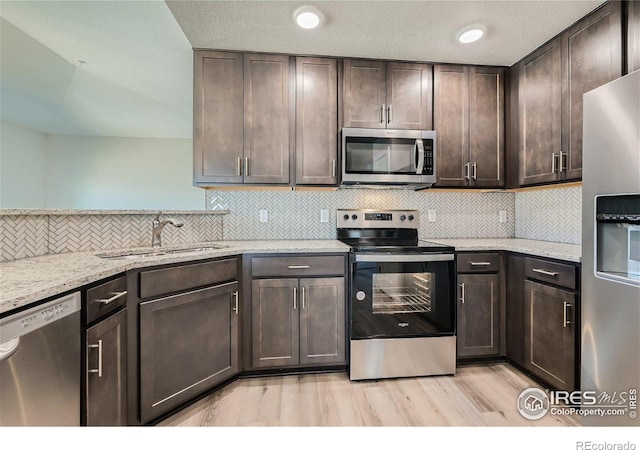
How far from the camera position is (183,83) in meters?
3.21

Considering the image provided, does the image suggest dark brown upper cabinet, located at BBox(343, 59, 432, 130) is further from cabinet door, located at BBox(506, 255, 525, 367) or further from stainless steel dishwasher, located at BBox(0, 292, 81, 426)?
stainless steel dishwasher, located at BBox(0, 292, 81, 426)

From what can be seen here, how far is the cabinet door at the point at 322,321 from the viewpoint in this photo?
1.93 meters

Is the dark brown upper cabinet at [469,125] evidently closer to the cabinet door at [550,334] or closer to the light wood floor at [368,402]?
the cabinet door at [550,334]

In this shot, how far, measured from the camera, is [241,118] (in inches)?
83.0

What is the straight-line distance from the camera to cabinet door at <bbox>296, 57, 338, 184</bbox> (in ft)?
7.07

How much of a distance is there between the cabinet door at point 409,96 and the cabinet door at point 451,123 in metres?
0.08

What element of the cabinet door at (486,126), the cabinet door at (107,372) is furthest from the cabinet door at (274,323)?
the cabinet door at (486,126)

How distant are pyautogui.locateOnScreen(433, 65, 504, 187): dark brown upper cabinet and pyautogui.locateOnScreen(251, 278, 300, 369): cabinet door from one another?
4.98 ft

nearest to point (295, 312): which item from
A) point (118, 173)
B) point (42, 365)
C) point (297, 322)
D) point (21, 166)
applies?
point (297, 322)

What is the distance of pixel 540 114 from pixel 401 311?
69.9 inches

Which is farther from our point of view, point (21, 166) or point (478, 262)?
point (21, 166)

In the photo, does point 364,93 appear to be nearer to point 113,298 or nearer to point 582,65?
point 582,65

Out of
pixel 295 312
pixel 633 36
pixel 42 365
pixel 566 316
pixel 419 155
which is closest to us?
pixel 42 365

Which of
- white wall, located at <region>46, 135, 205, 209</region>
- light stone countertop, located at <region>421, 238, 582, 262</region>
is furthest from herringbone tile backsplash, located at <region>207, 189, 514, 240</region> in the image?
white wall, located at <region>46, 135, 205, 209</region>
